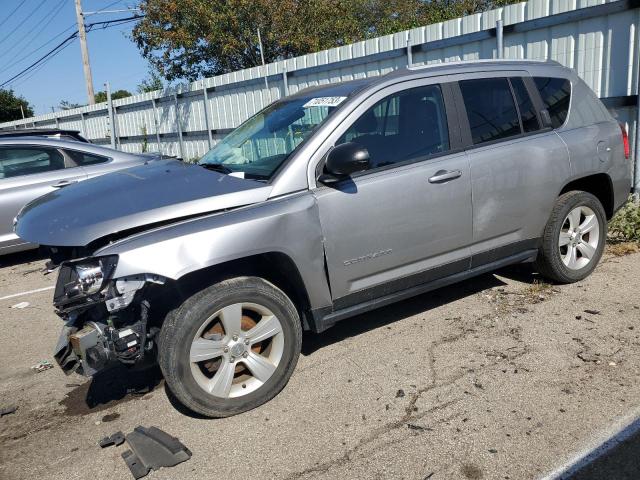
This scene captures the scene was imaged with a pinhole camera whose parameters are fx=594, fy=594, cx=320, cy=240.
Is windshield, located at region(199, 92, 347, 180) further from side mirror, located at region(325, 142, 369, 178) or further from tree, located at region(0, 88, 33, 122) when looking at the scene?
tree, located at region(0, 88, 33, 122)

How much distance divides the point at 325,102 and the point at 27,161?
208 inches

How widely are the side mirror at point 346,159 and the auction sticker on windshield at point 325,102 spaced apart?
511 millimetres

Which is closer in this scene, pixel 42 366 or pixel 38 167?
pixel 42 366

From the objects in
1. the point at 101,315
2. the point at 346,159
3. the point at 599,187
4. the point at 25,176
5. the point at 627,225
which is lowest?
the point at 627,225

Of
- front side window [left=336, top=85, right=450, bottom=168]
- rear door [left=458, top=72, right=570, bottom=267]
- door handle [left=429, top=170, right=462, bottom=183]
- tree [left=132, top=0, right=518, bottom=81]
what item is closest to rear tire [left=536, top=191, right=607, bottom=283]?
rear door [left=458, top=72, right=570, bottom=267]

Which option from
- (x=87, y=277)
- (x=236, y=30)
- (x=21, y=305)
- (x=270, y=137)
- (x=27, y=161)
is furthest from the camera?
(x=236, y=30)

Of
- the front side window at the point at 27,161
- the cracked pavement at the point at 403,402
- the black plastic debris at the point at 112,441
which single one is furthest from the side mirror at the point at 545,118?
the front side window at the point at 27,161

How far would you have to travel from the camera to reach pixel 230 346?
136 inches

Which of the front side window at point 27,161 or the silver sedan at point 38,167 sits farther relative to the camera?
the front side window at point 27,161

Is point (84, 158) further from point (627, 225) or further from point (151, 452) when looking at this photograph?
point (627, 225)

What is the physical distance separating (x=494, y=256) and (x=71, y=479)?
323 centimetres

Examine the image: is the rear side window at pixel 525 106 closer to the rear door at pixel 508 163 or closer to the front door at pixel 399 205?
the rear door at pixel 508 163

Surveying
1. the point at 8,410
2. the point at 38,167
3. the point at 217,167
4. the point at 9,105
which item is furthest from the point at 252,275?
the point at 9,105

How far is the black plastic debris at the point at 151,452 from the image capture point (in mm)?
3109
